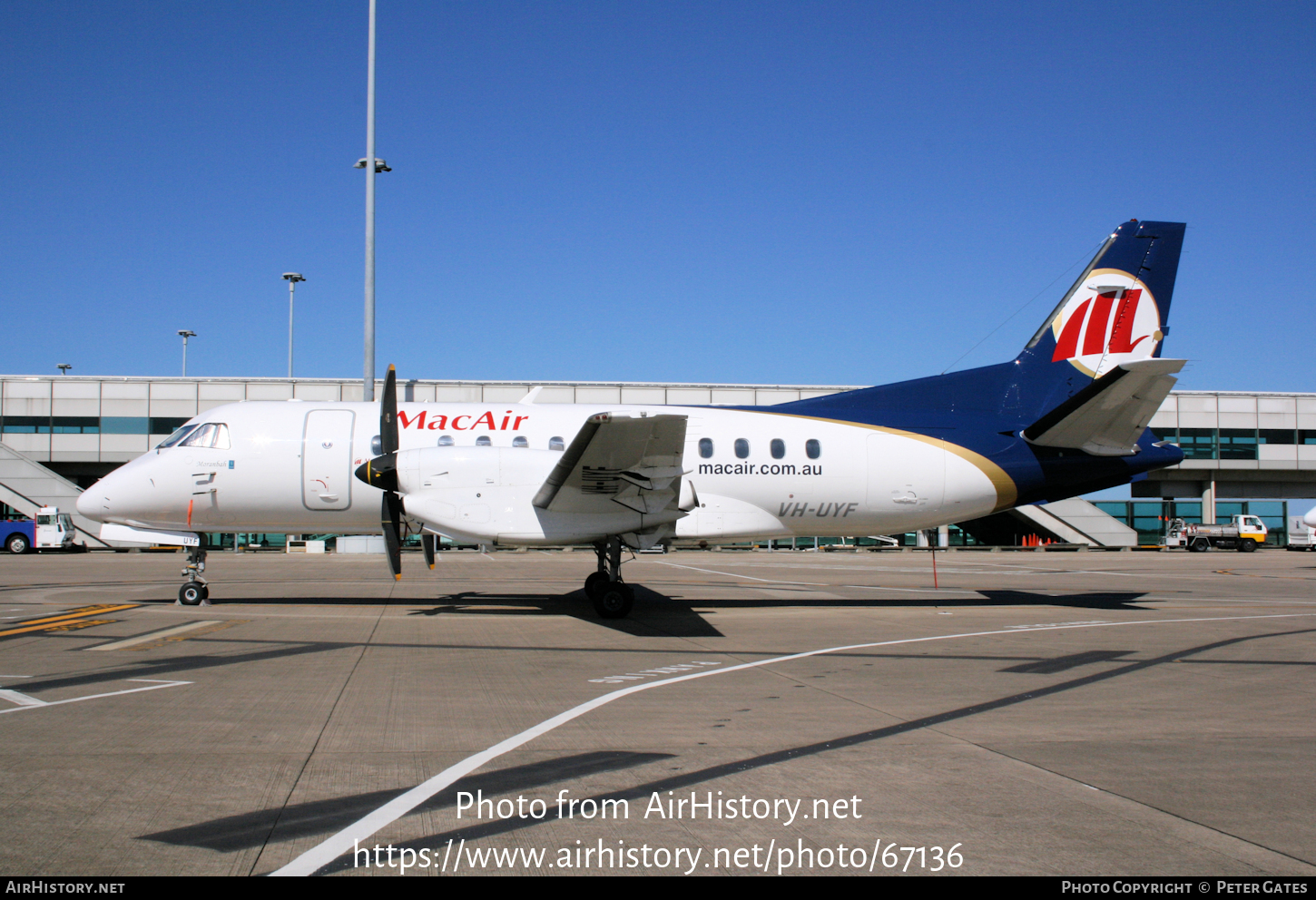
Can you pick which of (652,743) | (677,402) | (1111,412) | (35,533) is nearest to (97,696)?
Result: (652,743)

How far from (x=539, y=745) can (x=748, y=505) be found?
9.09m

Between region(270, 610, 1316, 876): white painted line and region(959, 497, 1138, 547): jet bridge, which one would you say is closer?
region(270, 610, 1316, 876): white painted line

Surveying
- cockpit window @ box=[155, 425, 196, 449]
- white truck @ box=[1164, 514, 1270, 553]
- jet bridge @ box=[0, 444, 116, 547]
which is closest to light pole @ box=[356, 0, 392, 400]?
cockpit window @ box=[155, 425, 196, 449]

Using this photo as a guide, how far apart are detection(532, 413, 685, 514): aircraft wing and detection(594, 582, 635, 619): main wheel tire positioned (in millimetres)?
1293

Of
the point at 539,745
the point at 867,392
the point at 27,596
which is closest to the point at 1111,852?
the point at 539,745

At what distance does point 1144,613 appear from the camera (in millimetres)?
14797

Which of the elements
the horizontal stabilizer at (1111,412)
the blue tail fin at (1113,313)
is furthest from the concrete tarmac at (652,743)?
the blue tail fin at (1113,313)

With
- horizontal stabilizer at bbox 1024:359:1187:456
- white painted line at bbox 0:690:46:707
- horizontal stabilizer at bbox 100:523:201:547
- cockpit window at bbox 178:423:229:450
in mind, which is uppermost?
horizontal stabilizer at bbox 1024:359:1187:456

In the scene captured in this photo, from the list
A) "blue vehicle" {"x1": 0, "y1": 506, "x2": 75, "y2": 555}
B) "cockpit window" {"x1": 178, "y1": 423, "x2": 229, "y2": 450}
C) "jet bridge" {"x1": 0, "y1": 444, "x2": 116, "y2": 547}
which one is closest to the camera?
"cockpit window" {"x1": 178, "y1": 423, "x2": 229, "y2": 450}

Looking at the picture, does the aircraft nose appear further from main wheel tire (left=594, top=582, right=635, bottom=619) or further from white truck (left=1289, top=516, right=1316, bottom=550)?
white truck (left=1289, top=516, right=1316, bottom=550)

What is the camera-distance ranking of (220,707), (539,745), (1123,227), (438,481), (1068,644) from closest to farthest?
1. (539,745)
2. (220,707)
3. (1068,644)
4. (438,481)
5. (1123,227)

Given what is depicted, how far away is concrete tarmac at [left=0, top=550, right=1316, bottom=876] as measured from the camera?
3.97m

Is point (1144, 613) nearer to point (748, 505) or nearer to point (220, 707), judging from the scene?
point (748, 505)

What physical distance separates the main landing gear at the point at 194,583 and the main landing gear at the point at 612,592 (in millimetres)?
6740
